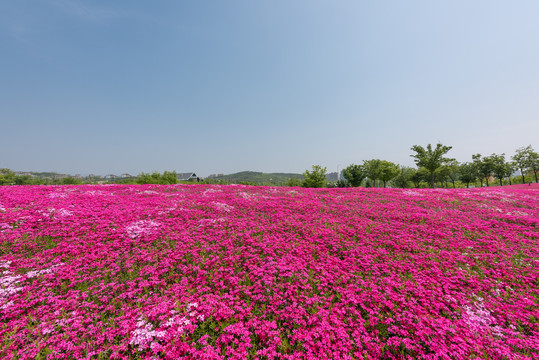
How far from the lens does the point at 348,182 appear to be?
179 ft

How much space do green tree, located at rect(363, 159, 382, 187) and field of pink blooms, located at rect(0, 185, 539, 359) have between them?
42.6 m

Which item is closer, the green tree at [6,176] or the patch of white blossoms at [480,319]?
the patch of white blossoms at [480,319]

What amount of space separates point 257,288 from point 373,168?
55.1m

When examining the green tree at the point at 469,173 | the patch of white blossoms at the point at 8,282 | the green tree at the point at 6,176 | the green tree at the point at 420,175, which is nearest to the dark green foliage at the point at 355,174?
the green tree at the point at 420,175

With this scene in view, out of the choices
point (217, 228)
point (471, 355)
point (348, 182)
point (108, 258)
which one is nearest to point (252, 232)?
point (217, 228)

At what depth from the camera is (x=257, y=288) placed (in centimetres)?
604

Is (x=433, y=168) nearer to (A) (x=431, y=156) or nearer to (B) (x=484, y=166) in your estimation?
(A) (x=431, y=156)

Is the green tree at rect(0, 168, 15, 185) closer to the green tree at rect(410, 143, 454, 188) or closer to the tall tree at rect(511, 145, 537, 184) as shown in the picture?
the green tree at rect(410, 143, 454, 188)

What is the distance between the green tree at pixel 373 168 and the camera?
169 ft

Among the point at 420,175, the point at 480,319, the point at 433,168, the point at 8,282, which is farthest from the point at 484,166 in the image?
the point at 8,282

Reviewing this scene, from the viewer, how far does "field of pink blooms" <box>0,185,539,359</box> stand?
14.0 feet

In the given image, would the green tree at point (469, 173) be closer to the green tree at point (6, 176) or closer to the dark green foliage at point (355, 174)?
the dark green foliage at point (355, 174)

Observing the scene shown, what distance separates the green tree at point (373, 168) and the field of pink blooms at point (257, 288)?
140 ft

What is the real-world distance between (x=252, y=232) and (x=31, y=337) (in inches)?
299
